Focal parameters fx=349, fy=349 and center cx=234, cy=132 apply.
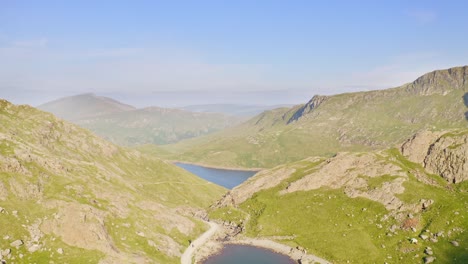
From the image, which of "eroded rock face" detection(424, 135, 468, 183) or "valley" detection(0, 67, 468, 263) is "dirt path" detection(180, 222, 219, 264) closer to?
"valley" detection(0, 67, 468, 263)

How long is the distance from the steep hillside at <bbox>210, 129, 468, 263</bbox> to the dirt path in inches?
357

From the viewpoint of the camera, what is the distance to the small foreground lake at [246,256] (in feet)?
393

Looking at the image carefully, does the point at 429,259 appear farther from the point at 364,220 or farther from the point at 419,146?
the point at 419,146

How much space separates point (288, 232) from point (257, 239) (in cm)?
1321

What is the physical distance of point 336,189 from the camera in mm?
162000

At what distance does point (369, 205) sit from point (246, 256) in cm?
5802

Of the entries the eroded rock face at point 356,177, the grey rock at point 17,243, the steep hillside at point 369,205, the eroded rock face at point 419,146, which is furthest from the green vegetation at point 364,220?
the grey rock at point 17,243

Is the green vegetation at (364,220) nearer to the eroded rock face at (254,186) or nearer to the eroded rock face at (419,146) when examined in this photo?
the eroded rock face at (419,146)

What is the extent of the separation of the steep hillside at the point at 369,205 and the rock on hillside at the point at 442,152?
406 millimetres

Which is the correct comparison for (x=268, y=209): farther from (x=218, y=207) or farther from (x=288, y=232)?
(x=218, y=207)

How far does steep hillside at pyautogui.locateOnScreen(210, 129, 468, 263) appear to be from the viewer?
390 ft

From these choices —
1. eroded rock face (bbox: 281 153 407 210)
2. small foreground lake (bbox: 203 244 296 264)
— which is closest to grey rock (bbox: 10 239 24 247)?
small foreground lake (bbox: 203 244 296 264)

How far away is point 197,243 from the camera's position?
132m

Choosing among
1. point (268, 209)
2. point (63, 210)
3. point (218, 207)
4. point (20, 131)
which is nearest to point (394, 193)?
point (268, 209)
